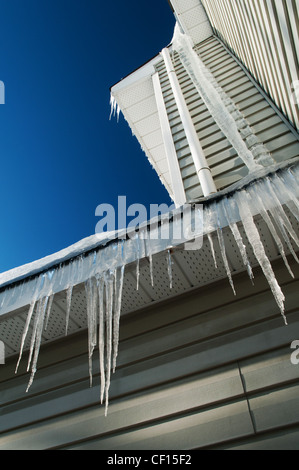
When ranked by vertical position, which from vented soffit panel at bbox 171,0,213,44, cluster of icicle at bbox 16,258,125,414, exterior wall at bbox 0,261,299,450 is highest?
vented soffit panel at bbox 171,0,213,44

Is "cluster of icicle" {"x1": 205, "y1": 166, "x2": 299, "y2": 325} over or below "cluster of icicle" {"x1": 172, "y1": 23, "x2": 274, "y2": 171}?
below

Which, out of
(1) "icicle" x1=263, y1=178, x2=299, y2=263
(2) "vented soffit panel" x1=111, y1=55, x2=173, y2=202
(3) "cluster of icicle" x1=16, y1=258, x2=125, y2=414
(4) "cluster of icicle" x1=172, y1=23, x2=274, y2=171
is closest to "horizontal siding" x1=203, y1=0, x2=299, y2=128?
(4) "cluster of icicle" x1=172, y1=23, x2=274, y2=171

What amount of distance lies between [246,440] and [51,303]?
1.53m

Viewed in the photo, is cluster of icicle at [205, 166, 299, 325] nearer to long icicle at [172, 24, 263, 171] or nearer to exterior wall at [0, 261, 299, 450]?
exterior wall at [0, 261, 299, 450]

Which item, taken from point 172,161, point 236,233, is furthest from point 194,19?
point 236,233

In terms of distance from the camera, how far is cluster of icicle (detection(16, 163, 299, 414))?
199cm

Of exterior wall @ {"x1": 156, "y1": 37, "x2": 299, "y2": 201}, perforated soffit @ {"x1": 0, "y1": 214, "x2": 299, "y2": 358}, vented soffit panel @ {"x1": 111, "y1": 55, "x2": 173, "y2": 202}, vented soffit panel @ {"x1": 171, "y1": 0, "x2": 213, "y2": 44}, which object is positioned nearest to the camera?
perforated soffit @ {"x1": 0, "y1": 214, "x2": 299, "y2": 358}

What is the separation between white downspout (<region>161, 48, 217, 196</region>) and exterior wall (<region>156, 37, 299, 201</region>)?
0.10 meters

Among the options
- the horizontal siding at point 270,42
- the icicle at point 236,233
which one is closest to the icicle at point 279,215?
the icicle at point 236,233

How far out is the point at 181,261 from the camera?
2.24 meters

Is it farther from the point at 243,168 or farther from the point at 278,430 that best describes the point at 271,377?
the point at 243,168

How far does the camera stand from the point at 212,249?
2.13 metres
